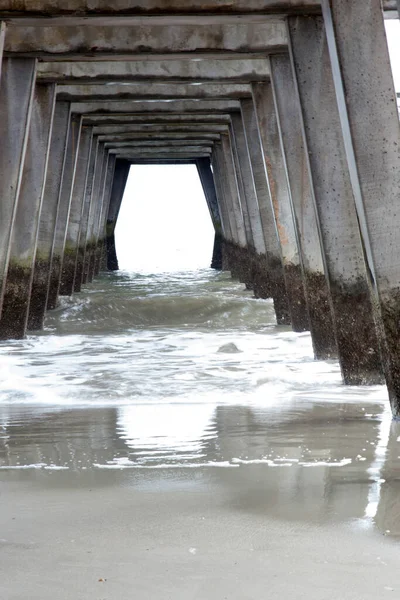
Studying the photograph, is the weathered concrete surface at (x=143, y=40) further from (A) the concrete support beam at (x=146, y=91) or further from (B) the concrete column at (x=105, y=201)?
(B) the concrete column at (x=105, y=201)

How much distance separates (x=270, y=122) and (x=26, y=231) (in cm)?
389

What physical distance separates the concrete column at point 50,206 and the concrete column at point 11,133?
377cm

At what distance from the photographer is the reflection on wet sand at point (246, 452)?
13.1ft

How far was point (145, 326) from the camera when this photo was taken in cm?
1602

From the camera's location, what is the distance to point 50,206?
622 inches

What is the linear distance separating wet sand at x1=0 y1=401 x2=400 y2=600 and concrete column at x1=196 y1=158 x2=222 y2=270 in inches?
1242

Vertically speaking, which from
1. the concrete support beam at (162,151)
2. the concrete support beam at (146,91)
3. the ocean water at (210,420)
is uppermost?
the concrete support beam at (162,151)

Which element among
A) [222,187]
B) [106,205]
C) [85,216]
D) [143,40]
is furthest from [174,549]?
[106,205]

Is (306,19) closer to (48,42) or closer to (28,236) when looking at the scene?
(48,42)

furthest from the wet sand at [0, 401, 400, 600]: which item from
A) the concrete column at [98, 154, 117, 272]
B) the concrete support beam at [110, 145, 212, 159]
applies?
the concrete column at [98, 154, 117, 272]

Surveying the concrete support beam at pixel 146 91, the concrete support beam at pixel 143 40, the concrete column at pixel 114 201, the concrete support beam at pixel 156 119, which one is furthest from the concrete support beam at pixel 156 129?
the concrete column at pixel 114 201

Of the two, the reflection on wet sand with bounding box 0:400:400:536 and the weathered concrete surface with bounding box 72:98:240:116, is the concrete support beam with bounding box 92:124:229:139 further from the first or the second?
the reflection on wet sand with bounding box 0:400:400:536

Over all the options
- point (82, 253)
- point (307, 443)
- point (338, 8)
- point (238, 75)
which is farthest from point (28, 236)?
point (82, 253)

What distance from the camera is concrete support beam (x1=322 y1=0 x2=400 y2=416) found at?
6.62 meters
